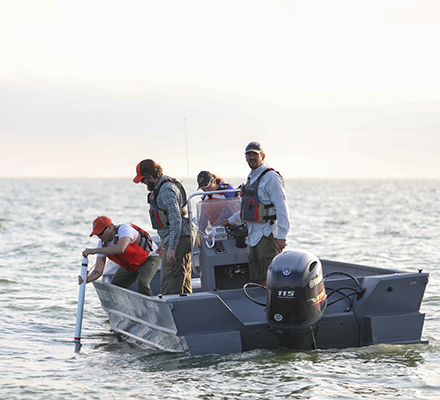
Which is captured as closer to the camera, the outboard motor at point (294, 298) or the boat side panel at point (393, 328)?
the outboard motor at point (294, 298)

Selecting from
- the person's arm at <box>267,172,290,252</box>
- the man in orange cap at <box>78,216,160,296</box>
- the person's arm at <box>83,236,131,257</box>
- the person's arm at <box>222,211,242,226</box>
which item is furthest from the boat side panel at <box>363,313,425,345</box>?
the person's arm at <box>83,236,131,257</box>

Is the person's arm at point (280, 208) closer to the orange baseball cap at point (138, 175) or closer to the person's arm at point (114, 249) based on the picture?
the orange baseball cap at point (138, 175)

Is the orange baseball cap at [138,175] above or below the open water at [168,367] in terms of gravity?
above

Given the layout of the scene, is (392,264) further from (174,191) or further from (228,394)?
(228,394)

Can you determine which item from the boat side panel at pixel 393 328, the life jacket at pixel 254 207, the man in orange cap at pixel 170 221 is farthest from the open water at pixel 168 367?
the life jacket at pixel 254 207

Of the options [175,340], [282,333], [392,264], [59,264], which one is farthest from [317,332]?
[59,264]

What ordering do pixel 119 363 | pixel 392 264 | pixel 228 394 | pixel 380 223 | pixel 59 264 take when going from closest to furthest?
pixel 228 394 → pixel 119 363 → pixel 392 264 → pixel 59 264 → pixel 380 223

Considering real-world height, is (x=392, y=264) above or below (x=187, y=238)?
below

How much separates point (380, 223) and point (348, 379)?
2402cm

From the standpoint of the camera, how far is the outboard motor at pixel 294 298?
576 centimetres

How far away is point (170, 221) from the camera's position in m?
6.88

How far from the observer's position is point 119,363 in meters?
6.88

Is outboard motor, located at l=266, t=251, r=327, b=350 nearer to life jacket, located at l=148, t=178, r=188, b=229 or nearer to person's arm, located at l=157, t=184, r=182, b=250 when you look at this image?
person's arm, located at l=157, t=184, r=182, b=250

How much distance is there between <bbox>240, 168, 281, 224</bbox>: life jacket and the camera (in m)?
6.89
